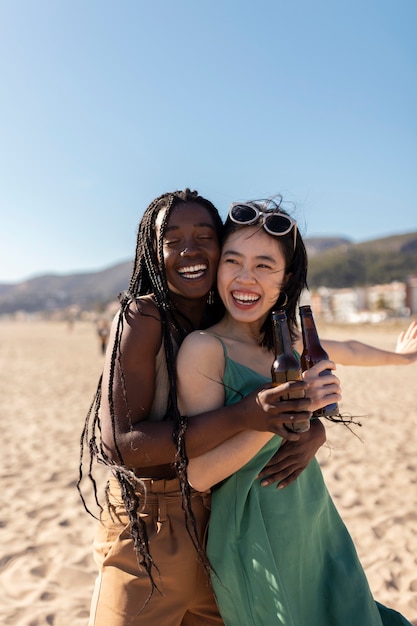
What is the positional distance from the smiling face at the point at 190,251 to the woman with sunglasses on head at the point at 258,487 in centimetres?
6

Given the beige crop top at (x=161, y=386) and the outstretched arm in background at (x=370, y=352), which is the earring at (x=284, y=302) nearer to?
the outstretched arm in background at (x=370, y=352)

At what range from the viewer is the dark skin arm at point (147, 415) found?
1583 millimetres

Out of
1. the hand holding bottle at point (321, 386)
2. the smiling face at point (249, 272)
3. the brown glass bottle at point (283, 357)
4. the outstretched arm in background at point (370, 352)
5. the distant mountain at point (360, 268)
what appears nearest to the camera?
the hand holding bottle at point (321, 386)

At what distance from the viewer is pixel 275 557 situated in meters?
1.82

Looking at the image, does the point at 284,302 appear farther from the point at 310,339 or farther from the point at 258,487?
the point at 258,487

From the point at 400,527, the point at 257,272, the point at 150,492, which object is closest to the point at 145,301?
the point at 257,272

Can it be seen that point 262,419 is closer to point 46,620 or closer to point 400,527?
point 46,620

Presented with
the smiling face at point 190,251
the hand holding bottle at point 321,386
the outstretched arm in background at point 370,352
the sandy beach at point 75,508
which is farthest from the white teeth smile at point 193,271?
the sandy beach at point 75,508

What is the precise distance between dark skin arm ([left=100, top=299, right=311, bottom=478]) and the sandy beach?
0.90 metres

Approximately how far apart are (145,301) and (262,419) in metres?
0.64

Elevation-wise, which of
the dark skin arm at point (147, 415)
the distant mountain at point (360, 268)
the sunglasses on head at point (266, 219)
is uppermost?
the sunglasses on head at point (266, 219)

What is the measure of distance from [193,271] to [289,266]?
41cm

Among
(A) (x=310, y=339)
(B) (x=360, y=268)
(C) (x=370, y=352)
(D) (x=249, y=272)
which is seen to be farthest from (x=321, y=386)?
(B) (x=360, y=268)

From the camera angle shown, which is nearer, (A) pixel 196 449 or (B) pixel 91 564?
(A) pixel 196 449
